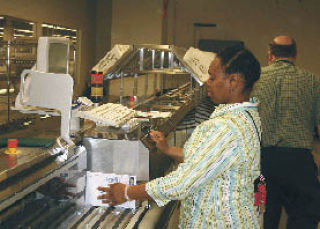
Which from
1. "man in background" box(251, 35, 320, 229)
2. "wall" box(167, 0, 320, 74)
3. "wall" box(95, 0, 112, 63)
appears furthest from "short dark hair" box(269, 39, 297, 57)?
"wall" box(95, 0, 112, 63)

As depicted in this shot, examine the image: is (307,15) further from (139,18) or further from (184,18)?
(139,18)

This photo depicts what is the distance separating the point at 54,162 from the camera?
1.61 metres

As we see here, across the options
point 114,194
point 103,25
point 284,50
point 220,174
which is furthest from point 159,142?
point 103,25

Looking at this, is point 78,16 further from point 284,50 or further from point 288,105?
point 288,105

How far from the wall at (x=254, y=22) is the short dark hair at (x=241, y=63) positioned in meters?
8.92

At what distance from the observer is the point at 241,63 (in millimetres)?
1544

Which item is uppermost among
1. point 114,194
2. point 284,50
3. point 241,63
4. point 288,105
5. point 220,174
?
point 284,50

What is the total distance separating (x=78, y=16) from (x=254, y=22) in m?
4.20

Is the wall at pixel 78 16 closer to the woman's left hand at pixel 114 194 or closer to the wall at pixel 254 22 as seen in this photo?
the wall at pixel 254 22

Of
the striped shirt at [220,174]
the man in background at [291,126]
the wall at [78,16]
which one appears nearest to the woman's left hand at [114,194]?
the striped shirt at [220,174]

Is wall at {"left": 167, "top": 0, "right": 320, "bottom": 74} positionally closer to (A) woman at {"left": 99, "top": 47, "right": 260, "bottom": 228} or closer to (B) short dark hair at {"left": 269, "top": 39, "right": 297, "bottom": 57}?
(B) short dark hair at {"left": 269, "top": 39, "right": 297, "bottom": 57}

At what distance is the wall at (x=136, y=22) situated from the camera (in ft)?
30.0

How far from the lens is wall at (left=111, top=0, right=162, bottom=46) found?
915cm

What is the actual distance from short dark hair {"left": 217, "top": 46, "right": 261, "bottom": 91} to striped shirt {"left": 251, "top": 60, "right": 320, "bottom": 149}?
1.66m
